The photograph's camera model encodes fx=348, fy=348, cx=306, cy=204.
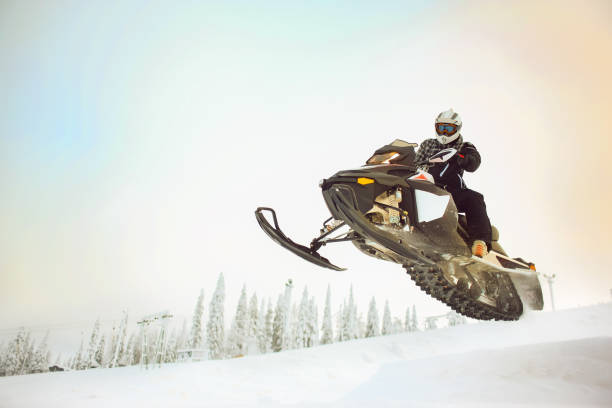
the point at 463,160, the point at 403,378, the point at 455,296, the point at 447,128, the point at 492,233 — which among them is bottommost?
the point at 403,378

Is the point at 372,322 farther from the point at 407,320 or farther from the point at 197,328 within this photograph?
the point at 197,328

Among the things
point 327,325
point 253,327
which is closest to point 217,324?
point 253,327

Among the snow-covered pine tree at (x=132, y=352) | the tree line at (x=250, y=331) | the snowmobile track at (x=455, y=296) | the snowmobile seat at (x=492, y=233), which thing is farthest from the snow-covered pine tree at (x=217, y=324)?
the snowmobile seat at (x=492, y=233)

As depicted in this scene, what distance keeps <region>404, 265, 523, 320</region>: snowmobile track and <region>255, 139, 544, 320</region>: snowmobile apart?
1 cm

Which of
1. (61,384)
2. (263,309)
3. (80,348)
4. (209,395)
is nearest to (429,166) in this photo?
(209,395)

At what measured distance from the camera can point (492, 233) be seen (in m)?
4.97

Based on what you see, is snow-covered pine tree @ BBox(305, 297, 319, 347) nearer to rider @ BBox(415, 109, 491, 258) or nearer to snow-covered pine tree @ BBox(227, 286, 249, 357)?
snow-covered pine tree @ BBox(227, 286, 249, 357)

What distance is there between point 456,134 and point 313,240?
2.42 meters

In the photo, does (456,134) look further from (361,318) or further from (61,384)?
(361,318)

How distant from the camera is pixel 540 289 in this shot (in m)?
5.74

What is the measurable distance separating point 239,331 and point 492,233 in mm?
37245

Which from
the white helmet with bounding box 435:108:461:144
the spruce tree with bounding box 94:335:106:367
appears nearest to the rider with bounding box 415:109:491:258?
the white helmet with bounding box 435:108:461:144

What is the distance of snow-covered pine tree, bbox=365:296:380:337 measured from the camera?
42281 millimetres

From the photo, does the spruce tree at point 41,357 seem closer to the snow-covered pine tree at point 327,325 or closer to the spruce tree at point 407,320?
the snow-covered pine tree at point 327,325
